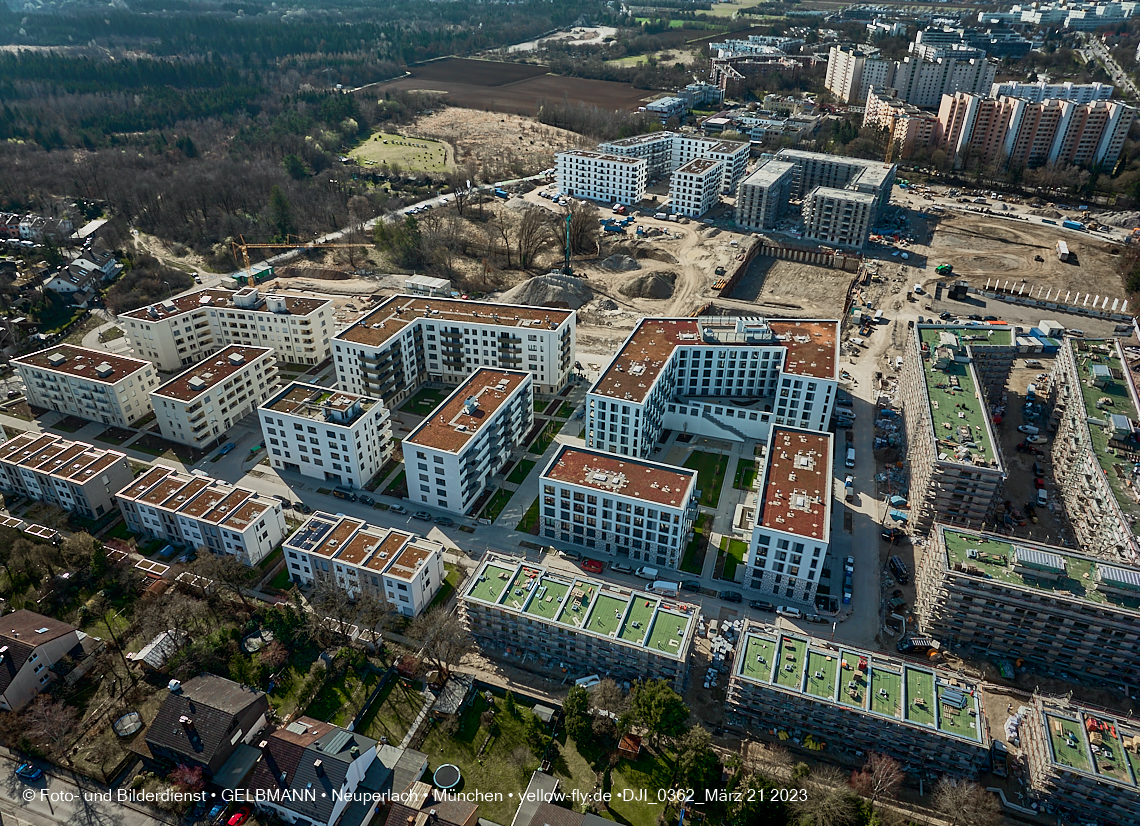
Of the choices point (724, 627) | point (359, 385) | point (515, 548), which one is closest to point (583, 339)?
point (359, 385)

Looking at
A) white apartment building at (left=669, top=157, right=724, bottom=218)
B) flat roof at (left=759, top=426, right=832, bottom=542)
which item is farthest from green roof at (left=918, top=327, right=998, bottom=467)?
white apartment building at (left=669, top=157, right=724, bottom=218)

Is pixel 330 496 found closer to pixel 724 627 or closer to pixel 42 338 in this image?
pixel 724 627

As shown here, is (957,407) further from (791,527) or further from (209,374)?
(209,374)

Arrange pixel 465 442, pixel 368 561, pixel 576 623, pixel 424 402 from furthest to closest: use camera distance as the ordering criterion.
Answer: pixel 424 402 < pixel 465 442 < pixel 368 561 < pixel 576 623

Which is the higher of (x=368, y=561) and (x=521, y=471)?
(x=368, y=561)

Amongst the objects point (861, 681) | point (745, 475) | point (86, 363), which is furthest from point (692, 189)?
point (861, 681)
